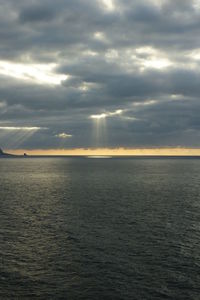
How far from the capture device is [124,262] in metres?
36.4

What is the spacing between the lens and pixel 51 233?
49312 mm

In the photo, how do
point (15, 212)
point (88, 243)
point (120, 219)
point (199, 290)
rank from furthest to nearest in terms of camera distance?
point (15, 212) → point (120, 219) → point (88, 243) → point (199, 290)

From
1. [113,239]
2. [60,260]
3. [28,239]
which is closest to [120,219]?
[113,239]

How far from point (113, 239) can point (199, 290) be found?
1817 cm

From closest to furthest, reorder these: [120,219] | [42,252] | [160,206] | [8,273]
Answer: [8,273], [42,252], [120,219], [160,206]

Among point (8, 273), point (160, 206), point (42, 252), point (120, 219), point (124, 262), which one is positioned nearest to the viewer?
point (8, 273)

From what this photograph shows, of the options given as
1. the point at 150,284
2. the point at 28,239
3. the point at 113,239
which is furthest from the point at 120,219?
the point at 150,284

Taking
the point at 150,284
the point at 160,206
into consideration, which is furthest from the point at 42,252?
the point at 160,206

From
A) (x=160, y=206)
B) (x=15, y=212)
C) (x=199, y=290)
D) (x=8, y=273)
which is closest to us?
(x=199, y=290)

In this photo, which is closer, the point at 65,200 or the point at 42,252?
the point at 42,252

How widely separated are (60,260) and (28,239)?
10368 mm

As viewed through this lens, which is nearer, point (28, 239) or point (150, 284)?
point (150, 284)

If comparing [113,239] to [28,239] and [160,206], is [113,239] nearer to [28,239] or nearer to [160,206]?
[28,239]

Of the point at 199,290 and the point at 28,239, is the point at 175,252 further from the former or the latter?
the point at 28,239
